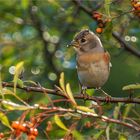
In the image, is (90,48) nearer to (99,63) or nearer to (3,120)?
(99,63)

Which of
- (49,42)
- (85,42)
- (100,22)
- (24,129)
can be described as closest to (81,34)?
(85,42)

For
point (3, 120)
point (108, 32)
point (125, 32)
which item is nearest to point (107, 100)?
point (108, 32)

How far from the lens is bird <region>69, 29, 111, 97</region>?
5.16 m

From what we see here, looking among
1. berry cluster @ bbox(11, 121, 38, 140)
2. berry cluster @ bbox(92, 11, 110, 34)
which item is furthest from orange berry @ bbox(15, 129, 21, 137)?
berry cluster @ bbox(92, 11, 110, 34)

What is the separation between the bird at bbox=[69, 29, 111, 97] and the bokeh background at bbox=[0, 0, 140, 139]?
71cm

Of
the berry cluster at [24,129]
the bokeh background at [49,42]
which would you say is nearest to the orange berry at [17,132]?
the berry cluster at [24,129]

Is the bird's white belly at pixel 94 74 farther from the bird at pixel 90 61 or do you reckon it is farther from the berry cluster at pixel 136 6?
the berry cluster at pixel 136 6

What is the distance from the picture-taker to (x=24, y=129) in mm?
3043

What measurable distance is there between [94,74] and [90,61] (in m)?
0.14

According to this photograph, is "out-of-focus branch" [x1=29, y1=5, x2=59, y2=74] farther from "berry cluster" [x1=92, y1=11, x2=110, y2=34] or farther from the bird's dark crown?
"berry cluster" [x1=92, y1=11, x2=110, y2=34]

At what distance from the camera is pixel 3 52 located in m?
6.98

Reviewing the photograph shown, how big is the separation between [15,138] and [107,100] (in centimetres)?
107

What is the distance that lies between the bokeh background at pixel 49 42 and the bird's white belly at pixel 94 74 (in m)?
0.91

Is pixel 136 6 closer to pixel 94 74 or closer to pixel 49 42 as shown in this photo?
pixel 94 74
